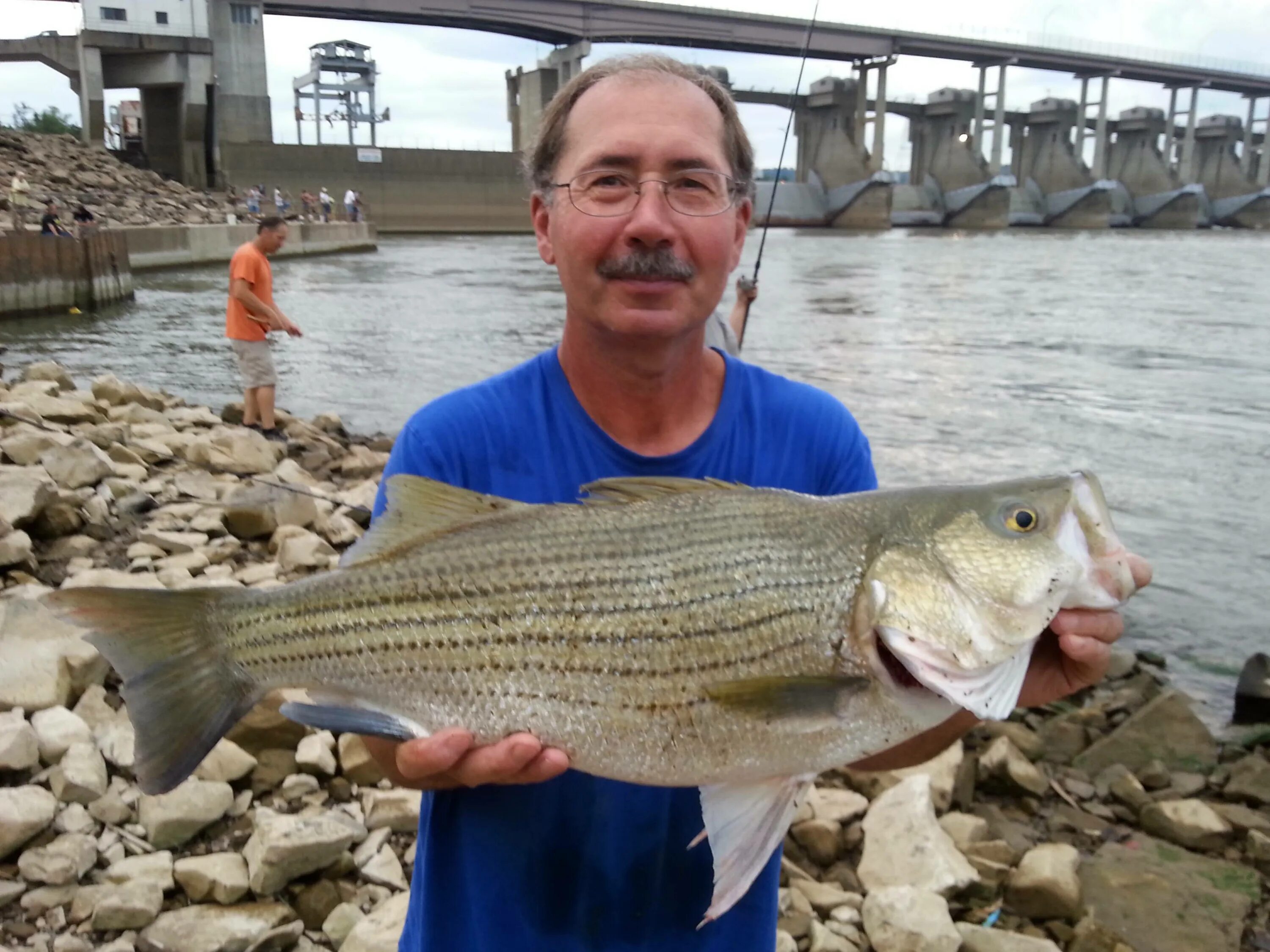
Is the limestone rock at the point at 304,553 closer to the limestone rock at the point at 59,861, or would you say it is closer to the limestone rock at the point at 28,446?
the limestone rock at the point at 28,446

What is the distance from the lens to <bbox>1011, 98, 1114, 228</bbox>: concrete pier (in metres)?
93.9

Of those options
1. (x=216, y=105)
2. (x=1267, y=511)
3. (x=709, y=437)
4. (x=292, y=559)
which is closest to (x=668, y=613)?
(x=709, y=437)

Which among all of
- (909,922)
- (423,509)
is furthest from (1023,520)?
(909,922)

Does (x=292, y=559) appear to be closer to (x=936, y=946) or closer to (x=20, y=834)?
(x=20, y=834)

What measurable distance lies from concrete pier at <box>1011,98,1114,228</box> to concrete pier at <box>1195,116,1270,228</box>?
1348 centimetres

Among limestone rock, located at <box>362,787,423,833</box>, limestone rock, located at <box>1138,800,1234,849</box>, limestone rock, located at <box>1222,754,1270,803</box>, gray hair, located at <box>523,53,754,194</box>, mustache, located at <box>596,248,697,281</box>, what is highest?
gray hair, located at <box>523,53,754,194</box>

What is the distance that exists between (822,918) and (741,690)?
2337 millimetres

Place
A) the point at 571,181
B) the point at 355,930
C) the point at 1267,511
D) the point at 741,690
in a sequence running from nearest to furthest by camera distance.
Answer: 1. the point at 741,690
2. the point at 571,181
3. the point at 355,930
4. the point at 1267,511

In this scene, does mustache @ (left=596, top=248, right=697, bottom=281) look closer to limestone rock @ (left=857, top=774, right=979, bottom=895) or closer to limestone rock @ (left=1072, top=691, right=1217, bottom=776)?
limestone rock @ (left=857, top=774, right=979, bottom=895)

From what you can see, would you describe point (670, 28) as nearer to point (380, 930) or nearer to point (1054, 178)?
point (1054, 178)

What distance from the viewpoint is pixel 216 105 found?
61562mm

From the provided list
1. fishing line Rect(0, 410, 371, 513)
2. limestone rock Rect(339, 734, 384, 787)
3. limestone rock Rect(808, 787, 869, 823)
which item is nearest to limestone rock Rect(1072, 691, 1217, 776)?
limestone rock Rect(808, 787, 869, 823)

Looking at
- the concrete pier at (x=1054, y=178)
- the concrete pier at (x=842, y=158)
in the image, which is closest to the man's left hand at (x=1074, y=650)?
the concrete pier at (x=842, y=158)

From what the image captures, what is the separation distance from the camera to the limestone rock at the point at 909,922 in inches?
138
